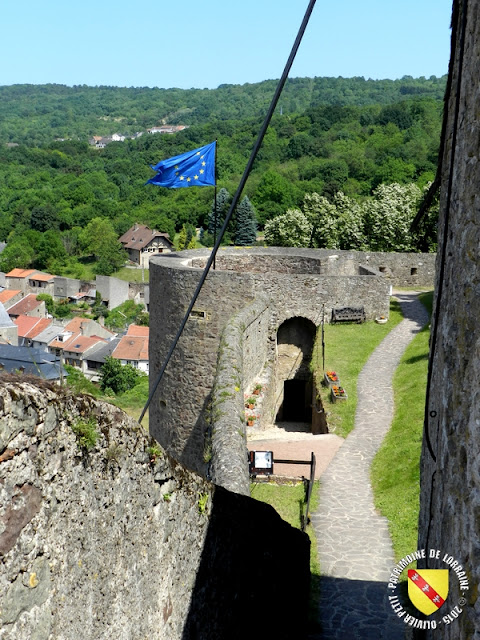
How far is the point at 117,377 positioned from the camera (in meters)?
63.6

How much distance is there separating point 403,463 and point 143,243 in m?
91.8

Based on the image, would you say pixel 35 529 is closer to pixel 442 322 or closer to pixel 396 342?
pixel 442 322

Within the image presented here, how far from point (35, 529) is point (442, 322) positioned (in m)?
2.70

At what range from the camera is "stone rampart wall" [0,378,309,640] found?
3.27 m

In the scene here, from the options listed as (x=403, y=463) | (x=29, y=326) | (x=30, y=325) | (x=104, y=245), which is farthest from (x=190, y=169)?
(x=104, y=245)

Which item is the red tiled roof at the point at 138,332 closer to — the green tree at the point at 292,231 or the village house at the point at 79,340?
the village house at the point at 79,340

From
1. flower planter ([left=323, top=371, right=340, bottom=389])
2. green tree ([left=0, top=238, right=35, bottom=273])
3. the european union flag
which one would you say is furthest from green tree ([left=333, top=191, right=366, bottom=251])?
green tree ([left=0, top=238, right=35, bottom=273])

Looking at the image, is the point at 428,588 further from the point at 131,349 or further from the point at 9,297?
the point at 9,297

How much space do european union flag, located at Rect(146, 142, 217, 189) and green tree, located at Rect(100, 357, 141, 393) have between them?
160 feet

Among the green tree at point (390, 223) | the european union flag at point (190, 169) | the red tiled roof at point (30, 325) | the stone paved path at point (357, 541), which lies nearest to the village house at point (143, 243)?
the red tiled roof at point (30, 325)

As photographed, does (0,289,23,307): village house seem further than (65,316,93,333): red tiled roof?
Yes

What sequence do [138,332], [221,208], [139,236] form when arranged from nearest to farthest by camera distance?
1. [221,208]
2. [138,332]
3. [139,236]

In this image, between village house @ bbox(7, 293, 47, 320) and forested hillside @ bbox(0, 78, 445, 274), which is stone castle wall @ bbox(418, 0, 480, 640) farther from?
village house @ bbox(7, 293, 47, 320)

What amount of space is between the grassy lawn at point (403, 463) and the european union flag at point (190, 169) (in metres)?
5.84
